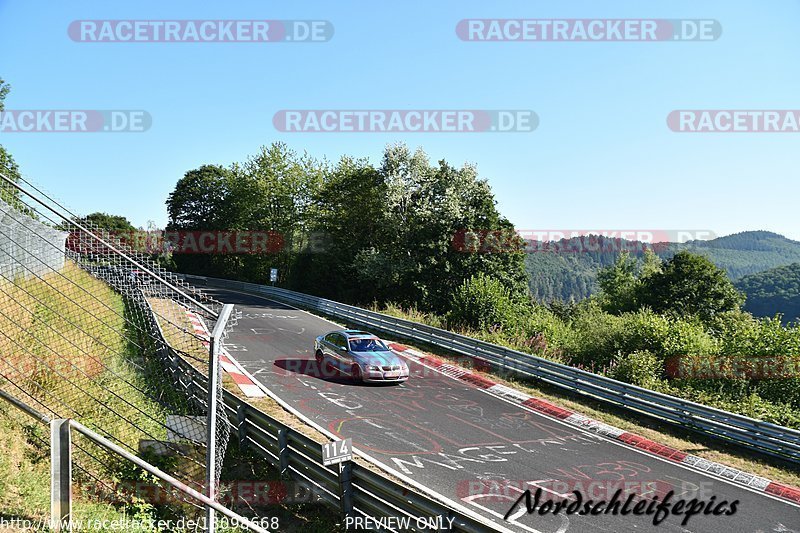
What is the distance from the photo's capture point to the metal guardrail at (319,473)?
702 cm

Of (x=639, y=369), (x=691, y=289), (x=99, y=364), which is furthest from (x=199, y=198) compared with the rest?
(x=99, y=364)

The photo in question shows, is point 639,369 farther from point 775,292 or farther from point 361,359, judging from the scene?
point 775,292

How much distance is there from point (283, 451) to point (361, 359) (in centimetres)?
A: 689

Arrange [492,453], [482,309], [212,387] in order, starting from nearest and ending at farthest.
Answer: [212,387] < [492,453] < [482,309]

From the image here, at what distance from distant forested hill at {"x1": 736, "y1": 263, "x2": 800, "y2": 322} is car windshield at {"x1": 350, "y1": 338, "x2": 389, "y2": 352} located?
359 ft

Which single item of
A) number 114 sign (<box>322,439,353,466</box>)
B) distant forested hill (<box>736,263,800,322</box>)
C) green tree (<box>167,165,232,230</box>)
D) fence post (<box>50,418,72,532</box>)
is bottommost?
distant forested hill (<box>736,263,800,322</box>)

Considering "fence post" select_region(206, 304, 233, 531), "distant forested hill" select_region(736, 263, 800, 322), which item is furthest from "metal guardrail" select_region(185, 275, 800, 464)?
"distant forested hill" select_region(736, 263, 800, 322)

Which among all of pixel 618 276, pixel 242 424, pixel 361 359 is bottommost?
pixel 242 424

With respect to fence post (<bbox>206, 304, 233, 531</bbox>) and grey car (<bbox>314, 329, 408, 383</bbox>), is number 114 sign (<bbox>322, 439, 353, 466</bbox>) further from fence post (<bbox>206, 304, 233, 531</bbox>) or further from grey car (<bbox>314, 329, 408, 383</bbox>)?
grey car (<bbox>314, 329, 408, 383</bbox>)

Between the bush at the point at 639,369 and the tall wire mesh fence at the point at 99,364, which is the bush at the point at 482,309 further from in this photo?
the tall wire mesh fence at the point at 99,364

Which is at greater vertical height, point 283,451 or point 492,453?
point 283,451

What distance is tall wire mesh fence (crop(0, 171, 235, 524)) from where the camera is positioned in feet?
24.6

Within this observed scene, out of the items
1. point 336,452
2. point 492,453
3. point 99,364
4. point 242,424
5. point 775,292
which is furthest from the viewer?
point 775,292

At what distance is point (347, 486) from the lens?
8.29m
